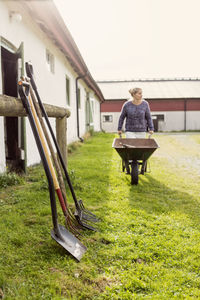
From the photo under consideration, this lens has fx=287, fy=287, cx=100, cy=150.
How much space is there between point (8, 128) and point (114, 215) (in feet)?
9.97

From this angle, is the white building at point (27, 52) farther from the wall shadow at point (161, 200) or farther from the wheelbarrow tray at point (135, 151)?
the wall shadow at point (161, 200)

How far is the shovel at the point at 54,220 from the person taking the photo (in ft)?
7.46

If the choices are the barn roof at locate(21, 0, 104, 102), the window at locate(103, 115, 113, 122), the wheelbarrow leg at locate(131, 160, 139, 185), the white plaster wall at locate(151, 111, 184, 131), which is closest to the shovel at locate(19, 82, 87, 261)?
the wheelbarrow leg at locate(131, 160, 139, 185)

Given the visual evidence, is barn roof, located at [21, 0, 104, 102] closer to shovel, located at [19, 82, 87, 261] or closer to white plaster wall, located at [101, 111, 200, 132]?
shovel, located at [19, 82, 87, 261]

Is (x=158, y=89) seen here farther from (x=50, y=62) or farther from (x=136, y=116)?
(x=136, y=116)

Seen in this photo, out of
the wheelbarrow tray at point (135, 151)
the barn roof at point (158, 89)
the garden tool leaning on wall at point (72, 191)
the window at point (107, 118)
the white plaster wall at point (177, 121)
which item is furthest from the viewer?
the barn roof at point (158, 89)

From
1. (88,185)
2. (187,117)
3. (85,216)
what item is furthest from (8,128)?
(187,117)

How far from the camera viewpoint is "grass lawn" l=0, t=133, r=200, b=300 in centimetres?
194

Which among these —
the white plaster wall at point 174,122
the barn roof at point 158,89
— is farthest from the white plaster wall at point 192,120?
the barn roof at point 158,89

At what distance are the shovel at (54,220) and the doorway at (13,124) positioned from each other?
7.78 ft

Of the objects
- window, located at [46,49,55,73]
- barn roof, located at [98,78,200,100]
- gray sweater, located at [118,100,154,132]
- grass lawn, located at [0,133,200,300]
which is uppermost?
barn roof, located at [98,78,200,100]

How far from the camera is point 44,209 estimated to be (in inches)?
129

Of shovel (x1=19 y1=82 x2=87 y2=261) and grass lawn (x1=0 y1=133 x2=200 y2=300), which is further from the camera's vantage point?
shovel (x1=19 y1=82 x2=87 y2=261)

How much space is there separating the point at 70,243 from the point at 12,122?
3.47 metres
